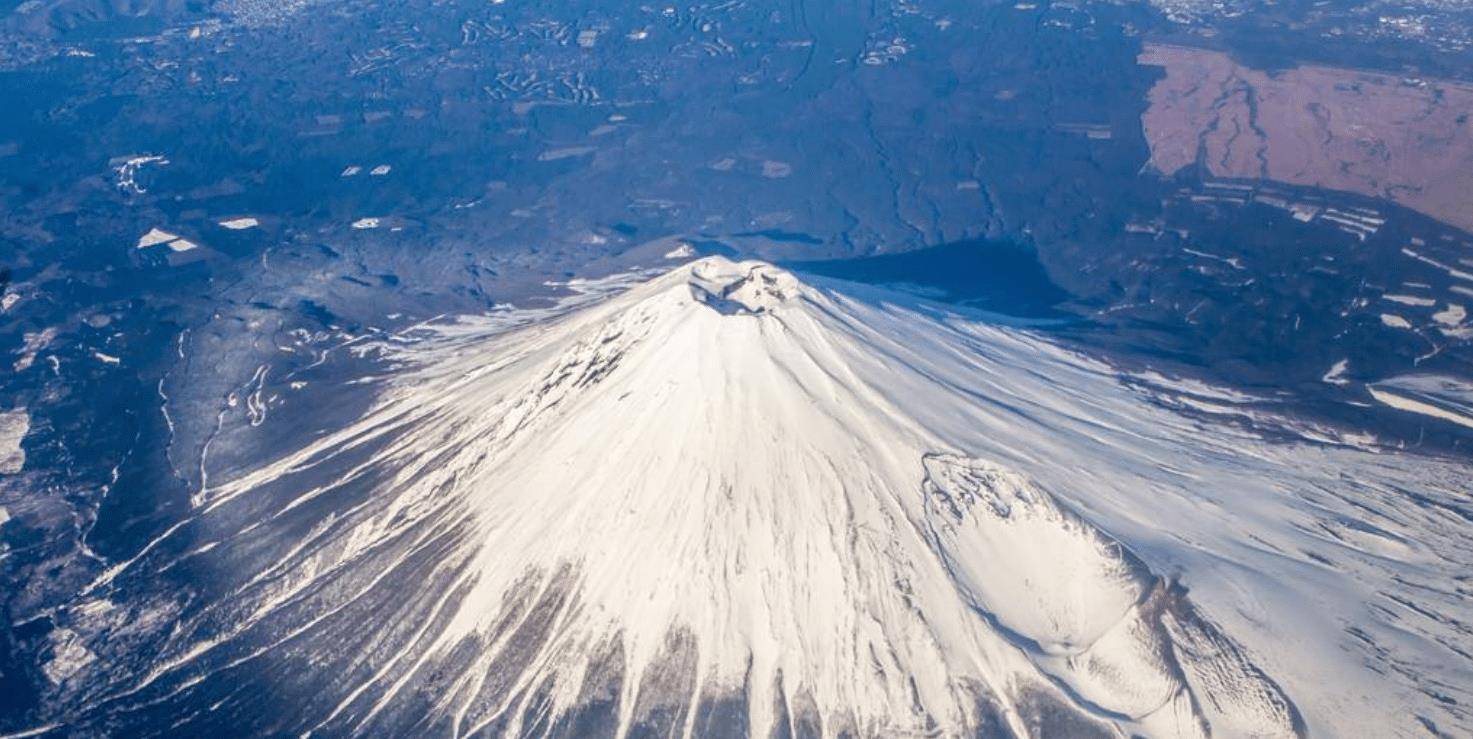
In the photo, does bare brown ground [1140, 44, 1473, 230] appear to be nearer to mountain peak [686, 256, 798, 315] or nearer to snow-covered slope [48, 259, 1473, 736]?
snow-covered slope [48, 259, 1473, 736]

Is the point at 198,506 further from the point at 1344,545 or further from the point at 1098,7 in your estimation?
the point at 1098,7

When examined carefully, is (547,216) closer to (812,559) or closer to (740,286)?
(740,286)

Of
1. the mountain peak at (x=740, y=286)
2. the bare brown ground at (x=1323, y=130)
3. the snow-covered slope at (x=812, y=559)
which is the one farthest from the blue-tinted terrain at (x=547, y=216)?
the mountain peak at (x=740, y=286)

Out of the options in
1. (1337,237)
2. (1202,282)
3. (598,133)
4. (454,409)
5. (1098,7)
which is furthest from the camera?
(1098,7)

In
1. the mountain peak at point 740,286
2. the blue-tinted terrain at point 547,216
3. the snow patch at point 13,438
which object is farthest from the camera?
the snow patch at point 13,438

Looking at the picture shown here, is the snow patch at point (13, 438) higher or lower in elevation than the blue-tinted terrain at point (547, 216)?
lower

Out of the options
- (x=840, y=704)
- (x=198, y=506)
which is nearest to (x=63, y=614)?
(x=198, y=506)

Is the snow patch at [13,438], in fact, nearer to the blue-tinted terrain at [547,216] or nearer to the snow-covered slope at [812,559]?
the blue-tinted terrain at [547,216]
